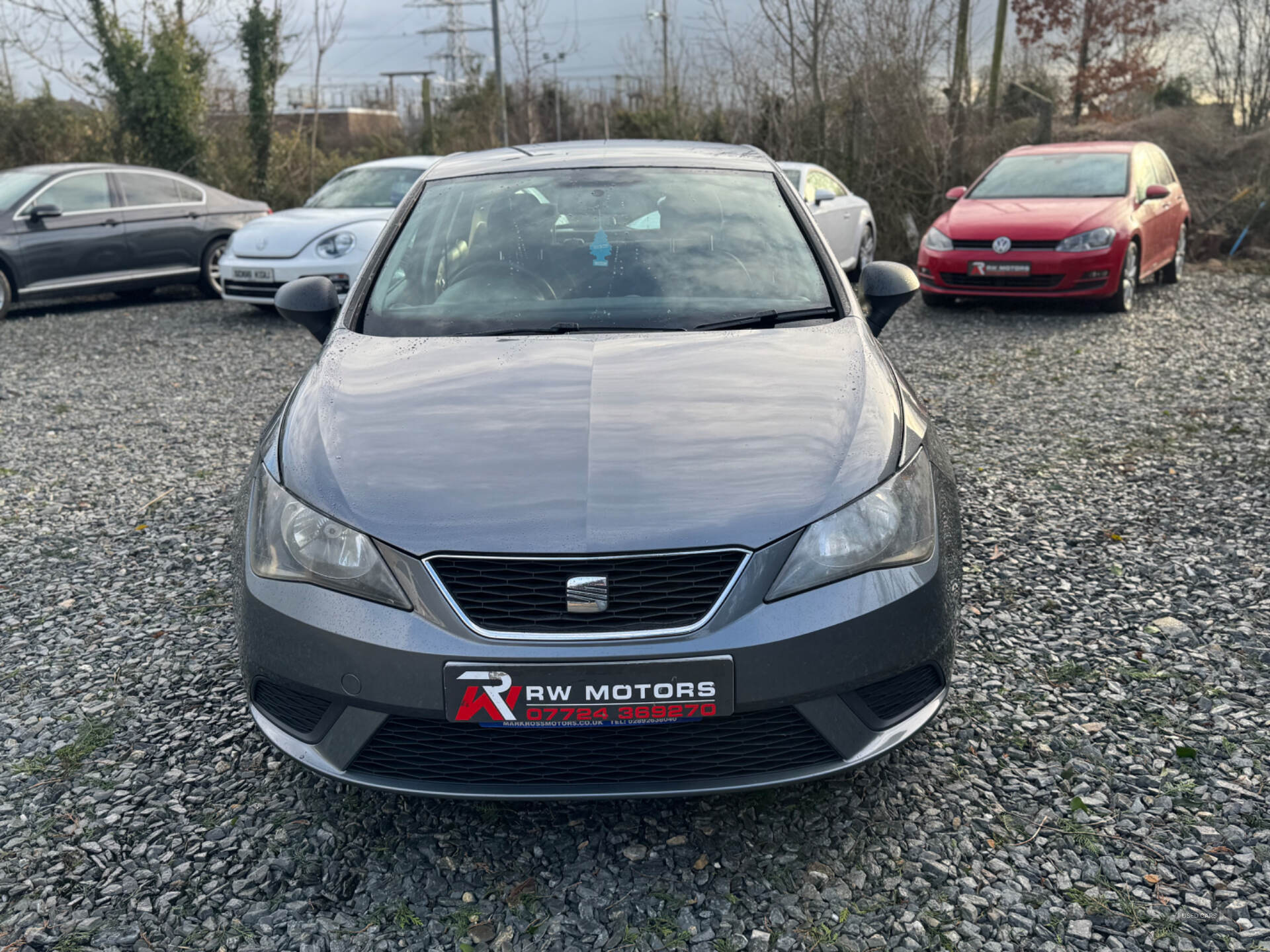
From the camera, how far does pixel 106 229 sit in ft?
38.1

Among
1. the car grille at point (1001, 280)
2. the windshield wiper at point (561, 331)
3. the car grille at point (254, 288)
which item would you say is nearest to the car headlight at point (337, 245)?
the car grille at point (254, 288)

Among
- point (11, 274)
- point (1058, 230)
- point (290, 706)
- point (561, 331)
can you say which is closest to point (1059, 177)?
point (1058, 230)

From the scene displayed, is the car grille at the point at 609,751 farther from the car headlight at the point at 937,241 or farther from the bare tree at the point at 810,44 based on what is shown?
the bare tree at the point at 810,44

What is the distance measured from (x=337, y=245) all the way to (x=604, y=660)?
29.1 feet

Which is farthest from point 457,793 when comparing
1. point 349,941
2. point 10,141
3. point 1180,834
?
point 10,141

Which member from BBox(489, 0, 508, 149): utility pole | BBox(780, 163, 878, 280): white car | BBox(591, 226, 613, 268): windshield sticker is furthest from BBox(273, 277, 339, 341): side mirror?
BBox(489, 0, 508, 149): utility pole

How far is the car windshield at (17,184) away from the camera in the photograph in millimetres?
11203

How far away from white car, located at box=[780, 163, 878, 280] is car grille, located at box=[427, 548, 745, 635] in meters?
9.42

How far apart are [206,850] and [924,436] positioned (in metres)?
2.01

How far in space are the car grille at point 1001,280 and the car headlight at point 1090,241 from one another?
0.90ft

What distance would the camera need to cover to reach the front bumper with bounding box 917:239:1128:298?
9.61 metres

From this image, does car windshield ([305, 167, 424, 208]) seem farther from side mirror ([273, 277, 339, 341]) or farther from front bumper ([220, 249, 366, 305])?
side mirror ([273, 277, 339, 341])

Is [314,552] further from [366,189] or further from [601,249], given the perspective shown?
[366,189]

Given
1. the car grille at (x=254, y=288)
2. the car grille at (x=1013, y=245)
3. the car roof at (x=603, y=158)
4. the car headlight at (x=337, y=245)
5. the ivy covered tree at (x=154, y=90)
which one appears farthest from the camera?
the ivy covered tree at (x=154, y=90)
